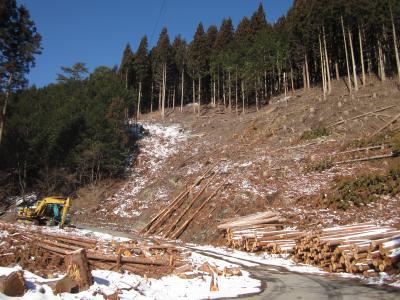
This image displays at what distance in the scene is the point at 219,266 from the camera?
11539 mm

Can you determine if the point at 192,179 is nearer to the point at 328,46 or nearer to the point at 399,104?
the point at 399,104

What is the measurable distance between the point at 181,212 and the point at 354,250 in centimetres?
1381

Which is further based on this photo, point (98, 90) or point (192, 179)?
point (98, 90)

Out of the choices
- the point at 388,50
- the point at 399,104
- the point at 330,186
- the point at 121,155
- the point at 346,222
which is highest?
the point at 388,50

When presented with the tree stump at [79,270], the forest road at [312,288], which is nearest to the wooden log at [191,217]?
the forest road at [312,288]

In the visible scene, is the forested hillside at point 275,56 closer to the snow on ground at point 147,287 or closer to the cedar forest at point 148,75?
the cedar forest at point 148,75

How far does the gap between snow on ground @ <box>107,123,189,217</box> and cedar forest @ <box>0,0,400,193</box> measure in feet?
7.22

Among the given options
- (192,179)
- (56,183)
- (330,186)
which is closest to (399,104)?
(330,186)

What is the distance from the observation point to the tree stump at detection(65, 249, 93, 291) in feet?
23.8

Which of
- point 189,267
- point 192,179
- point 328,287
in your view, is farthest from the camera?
point 192,179

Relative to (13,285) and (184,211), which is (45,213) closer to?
(184,211)

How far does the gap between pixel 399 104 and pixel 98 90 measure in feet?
105

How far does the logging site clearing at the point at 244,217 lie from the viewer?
28.3ft

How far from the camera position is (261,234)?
51.4 ft
